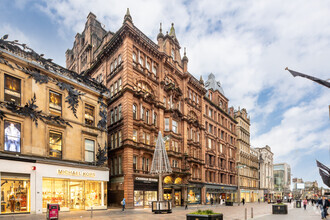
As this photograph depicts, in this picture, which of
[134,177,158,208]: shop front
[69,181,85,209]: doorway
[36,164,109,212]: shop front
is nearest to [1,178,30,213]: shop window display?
[36,164,109,212]: shop front

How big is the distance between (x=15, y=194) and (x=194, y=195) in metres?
35.7

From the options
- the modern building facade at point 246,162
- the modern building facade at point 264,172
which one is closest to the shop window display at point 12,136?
the modern building facade at point 246,162

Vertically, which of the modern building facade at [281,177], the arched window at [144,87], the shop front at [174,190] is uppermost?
the arched window at [144,87]

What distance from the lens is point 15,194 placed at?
21.8 meters

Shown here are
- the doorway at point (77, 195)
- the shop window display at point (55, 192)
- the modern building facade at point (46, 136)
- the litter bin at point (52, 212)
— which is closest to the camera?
the litter bin at point (52, 212)

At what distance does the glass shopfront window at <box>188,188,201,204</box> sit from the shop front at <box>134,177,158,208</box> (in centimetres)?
Result: 1173

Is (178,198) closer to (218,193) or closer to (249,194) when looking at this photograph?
(218,193)

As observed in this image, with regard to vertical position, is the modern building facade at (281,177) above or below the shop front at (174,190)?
below

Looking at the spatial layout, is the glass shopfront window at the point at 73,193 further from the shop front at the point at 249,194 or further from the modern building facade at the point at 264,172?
the modern building facade at the point at 264,172

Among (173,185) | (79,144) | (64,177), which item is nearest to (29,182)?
(64,177)

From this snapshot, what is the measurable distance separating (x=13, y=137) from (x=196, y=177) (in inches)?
1457

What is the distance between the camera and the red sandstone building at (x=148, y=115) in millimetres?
36906

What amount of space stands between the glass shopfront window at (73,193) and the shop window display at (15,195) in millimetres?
1744

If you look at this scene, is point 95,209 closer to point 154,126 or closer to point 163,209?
point 163,209
